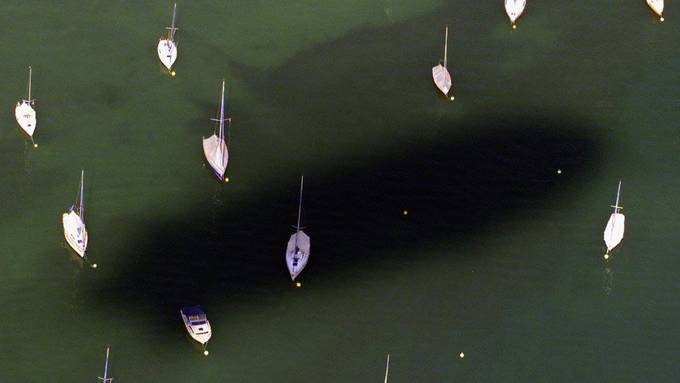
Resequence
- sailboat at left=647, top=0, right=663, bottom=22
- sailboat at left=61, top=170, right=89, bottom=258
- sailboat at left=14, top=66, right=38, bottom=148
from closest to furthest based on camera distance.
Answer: sailboat at left=61, top=170, right=89, bottom=258, sailboat at left=14, top=66, right=38, bottom=148, sailboat at left=647, top=0, right=663, bottom=22

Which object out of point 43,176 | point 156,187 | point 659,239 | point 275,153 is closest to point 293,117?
point 275,153

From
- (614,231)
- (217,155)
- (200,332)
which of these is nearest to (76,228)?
(217,155)

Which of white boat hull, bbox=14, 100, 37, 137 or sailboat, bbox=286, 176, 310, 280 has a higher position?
white boat hull, bbox=14, 100, 37, 137

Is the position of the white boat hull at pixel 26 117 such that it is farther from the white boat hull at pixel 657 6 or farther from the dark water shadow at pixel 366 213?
the white boat hull at pixel 657 6

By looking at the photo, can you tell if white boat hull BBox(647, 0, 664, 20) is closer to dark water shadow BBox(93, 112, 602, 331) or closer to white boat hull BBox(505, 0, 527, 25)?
white boat hull BBox(505, 0, 527, 25)

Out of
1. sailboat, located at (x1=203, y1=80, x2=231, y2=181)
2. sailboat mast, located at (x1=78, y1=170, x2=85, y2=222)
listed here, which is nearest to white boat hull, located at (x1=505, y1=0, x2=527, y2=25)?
sailboat, located at (x1=203, y1=80, x2=231, y2=181)

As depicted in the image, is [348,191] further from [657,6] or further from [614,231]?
[657,6]

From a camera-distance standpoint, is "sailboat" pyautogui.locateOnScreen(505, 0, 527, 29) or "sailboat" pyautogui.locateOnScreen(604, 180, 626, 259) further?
"sailboat" pyautogui.locateOnScreen(505, 0, 527, 29)

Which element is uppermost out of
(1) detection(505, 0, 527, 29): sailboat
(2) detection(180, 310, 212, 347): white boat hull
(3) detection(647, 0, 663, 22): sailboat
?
(3) detection(647, 0, 663, 22): sailboat
